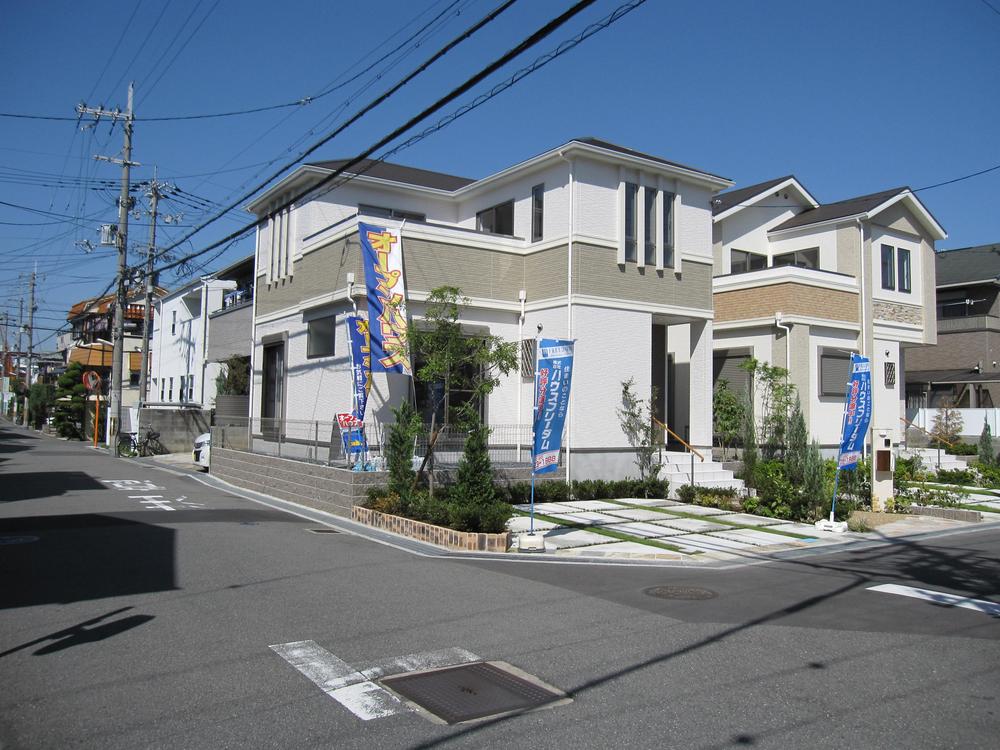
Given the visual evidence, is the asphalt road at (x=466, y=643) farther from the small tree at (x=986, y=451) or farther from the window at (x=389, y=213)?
the small tree at (x=986, y=451)

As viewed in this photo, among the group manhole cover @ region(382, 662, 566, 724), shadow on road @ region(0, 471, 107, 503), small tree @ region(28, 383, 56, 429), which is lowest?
manhole cover @ region(382, 662, 566, 724)

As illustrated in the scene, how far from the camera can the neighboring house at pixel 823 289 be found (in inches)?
884

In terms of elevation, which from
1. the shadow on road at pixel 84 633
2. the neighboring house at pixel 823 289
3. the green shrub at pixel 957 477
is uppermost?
the neighboring house at pixel 823 289

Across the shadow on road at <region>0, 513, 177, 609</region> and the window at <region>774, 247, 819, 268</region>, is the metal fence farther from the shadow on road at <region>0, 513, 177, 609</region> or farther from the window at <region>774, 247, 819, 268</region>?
the window at <region>774, 247, 819, 268</region>

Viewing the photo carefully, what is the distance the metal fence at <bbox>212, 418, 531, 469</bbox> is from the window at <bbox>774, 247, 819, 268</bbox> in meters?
12.6

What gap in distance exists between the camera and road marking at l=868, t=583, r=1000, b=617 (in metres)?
8.67

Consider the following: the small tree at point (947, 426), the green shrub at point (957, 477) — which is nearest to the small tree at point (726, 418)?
the green shrub at point (957, 477)

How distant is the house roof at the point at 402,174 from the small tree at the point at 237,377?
349 inches

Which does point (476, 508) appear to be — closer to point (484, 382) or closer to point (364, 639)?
point (484, 382)

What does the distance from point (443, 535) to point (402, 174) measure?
13866 millimetres

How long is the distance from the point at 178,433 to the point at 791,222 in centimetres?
2498

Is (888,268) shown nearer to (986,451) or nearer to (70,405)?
(986,451)

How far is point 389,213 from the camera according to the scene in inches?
842

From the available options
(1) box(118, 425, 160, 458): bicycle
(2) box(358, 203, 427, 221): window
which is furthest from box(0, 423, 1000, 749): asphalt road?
(1) box(118, 425, 160, 458): bicycle
